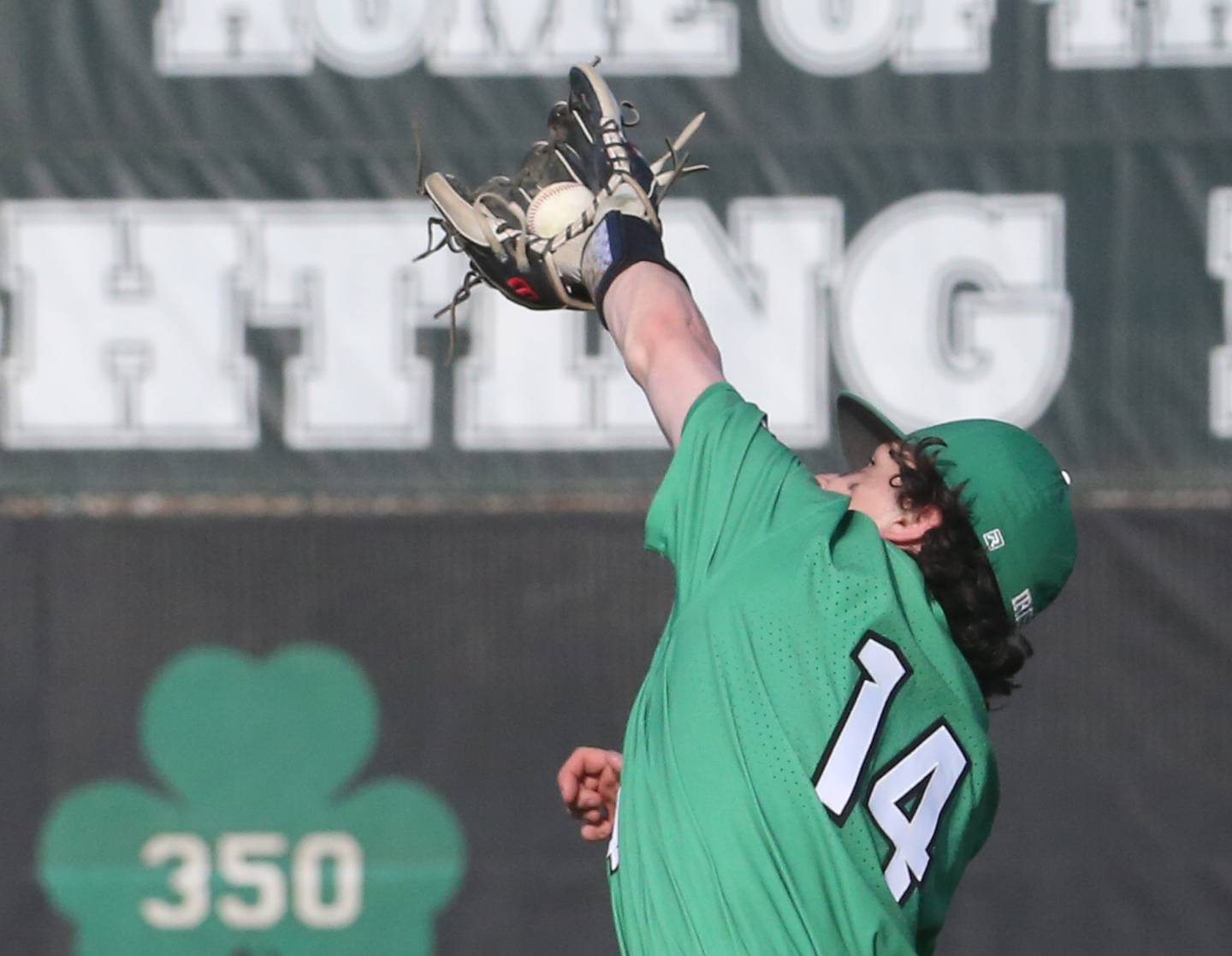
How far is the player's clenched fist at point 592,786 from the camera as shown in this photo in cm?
223

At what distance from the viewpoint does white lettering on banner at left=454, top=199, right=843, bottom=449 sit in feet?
13.3

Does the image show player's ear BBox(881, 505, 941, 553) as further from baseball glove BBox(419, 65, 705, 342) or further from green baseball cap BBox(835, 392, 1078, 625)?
baseball glove BBox(419, 65, 705, 342)

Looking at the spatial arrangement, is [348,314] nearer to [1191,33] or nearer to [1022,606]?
[1191,33]

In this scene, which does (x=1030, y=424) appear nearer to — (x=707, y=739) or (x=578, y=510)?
(x=578, y=510)

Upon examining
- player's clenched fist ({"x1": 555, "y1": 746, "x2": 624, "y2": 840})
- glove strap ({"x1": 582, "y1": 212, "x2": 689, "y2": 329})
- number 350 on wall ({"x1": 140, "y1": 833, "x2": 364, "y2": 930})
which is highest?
glove strap ({"x1": 582, "y1": 212, "x2": 689, "y2": 329})

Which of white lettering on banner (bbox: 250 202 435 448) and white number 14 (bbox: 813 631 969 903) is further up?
white lettering on banner (bbox: 250 202 435 448)

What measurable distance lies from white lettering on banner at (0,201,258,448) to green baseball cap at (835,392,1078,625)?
7.79ft

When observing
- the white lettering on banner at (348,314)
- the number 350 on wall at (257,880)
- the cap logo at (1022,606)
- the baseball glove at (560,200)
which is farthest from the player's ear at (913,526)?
the number 350 on wall at (257,880)

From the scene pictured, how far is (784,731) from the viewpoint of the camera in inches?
69.8

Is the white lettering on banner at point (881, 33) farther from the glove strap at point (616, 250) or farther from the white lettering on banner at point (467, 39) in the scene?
the glove strap at point (616, 250)

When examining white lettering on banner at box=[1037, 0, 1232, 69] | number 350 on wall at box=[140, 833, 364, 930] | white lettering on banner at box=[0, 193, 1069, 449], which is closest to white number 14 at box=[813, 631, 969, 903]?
white lettering on banner at box=[0, 193, 1069, 449]

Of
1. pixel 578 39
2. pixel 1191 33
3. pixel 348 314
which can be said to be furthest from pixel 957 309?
pixel 348 314

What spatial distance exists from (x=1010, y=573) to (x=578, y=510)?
7.08ft

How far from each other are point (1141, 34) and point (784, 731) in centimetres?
279
